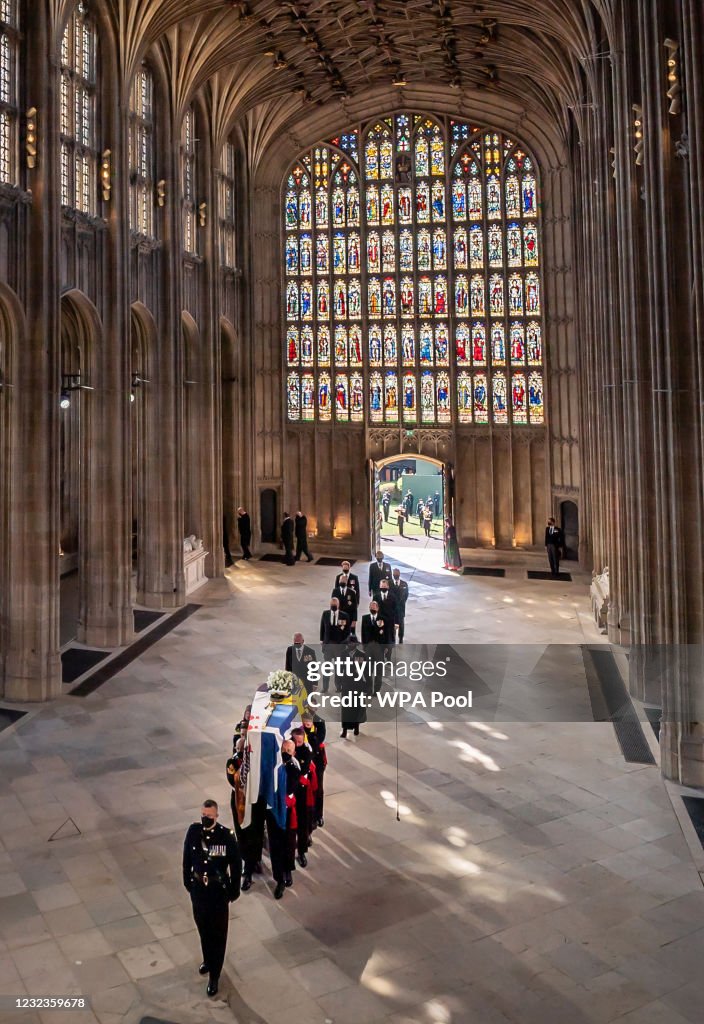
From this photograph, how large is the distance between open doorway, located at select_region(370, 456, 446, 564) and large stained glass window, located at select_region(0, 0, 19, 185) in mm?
16264

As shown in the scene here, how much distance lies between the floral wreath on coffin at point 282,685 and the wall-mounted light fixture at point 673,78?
8.47m

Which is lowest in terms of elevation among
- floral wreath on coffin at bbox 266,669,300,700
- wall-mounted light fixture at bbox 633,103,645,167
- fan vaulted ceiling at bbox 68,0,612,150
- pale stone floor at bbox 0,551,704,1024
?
pale stone floor at bbox 0,551,704,1024

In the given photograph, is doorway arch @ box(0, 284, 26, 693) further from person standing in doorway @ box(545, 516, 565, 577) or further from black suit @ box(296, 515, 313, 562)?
person standing in doorway @ box(545, 516, 565, 577)

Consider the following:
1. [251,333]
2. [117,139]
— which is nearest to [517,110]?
[251,333]

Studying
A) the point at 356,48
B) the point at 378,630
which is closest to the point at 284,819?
the point at 378,630

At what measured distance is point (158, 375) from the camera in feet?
66.4

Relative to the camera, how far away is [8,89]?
1430 centimetres

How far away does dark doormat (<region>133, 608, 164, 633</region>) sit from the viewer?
18578 millimetres

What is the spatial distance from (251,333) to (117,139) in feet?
35.6

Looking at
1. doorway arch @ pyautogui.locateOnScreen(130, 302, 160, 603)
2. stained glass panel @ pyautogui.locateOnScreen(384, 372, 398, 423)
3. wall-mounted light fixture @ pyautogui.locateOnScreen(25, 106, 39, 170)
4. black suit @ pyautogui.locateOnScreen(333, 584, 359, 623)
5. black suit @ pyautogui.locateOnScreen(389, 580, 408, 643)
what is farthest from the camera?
stained glass panel @ pyautogui.locateOnScreen(384, 372, 398, 423)

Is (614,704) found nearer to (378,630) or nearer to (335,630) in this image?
(378,630)

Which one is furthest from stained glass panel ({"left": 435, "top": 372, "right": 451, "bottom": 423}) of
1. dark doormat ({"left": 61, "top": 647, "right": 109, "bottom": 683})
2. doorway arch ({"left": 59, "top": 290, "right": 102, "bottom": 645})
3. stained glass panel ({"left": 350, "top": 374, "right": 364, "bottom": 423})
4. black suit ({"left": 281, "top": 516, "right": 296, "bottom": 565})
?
dark doormat ({"left": 61, "top": 647, "right": 109, "bottom": 683})

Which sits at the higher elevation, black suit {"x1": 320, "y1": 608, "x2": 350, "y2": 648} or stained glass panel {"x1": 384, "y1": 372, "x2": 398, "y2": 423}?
stained glass panel {"x1": 384, "y1": 372, "x2": 398, "y2": 423}

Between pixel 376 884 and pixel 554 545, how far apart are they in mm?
17810
